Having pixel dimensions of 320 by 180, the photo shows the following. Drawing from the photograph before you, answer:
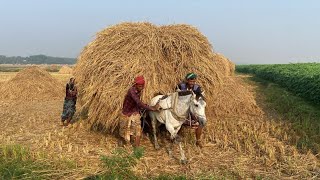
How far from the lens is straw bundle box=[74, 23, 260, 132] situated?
27.3ft

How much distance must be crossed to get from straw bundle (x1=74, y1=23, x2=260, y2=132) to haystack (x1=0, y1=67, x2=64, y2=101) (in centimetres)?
1091

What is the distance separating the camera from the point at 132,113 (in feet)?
25.8

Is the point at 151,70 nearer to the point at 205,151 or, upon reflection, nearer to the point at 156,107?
the point at 156,107

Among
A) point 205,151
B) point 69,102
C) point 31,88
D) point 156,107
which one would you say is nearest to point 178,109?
point 156,107

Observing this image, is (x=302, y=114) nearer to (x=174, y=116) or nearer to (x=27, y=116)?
(x=174, y=116)

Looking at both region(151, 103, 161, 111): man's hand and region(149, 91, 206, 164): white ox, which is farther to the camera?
region(151, 103, 161, 111): man's hand

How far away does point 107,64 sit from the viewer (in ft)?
28.3

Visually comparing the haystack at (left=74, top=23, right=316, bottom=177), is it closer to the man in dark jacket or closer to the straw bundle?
the straw bundle

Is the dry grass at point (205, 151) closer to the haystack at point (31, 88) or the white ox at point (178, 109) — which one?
the white ox at point (178, 109)

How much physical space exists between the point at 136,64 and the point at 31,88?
1289cm

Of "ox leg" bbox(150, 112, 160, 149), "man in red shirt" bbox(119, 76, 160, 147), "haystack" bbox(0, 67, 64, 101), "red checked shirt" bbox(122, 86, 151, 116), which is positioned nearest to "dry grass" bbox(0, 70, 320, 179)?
"ox leg" bbox(150, 112, 160, 149)

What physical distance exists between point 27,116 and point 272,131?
315 inches

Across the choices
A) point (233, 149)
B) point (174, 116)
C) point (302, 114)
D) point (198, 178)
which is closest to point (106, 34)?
point (174, 116)

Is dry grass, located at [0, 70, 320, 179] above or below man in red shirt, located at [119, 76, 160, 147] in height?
below
